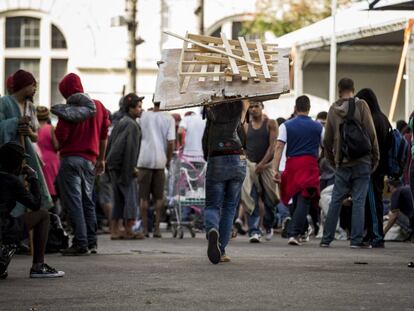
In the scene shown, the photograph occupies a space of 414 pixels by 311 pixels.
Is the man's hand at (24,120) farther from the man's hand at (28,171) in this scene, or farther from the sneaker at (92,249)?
the sneaker at (92,249)

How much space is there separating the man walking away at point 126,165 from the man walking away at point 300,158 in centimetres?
241

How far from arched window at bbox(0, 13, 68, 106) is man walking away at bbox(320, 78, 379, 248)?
2976 centimetres

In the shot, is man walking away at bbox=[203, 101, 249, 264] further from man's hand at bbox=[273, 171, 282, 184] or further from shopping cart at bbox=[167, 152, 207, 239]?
shopping cart at bbox=[167, 152, 207, 239]

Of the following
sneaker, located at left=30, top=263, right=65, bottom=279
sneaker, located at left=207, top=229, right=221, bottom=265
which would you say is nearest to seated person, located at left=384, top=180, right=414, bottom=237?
sneaker, located at left=207, top=229, right=221, bottom=265

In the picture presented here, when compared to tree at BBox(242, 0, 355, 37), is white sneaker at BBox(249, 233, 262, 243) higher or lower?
lower

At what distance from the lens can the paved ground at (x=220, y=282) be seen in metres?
9.84

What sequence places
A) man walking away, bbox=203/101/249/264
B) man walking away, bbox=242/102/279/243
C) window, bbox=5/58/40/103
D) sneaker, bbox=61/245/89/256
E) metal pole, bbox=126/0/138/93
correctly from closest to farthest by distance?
man walking away, bbox=203/101/249/264 → sneaker, bbox=61/245/89/256 → man walking away, bbox=242/102/279/243 → metal pole, bbox=126/0/138/93 → window, bbox=5/58/40/103

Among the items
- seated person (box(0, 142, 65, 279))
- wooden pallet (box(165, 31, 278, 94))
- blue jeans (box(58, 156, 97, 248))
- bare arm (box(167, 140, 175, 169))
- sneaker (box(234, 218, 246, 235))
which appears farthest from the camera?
sneaker (box(234, 218, 246, 235))

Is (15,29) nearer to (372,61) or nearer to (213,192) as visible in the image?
(372,61)

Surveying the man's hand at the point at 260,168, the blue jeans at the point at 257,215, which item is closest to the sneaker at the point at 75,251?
the blue jeans at the point at 257,215

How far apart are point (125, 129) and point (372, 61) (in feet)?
41.6

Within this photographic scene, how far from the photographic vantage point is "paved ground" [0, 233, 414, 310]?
32.3ft

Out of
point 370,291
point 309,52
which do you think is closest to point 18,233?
point 370,291

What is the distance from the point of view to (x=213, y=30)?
154 ft
